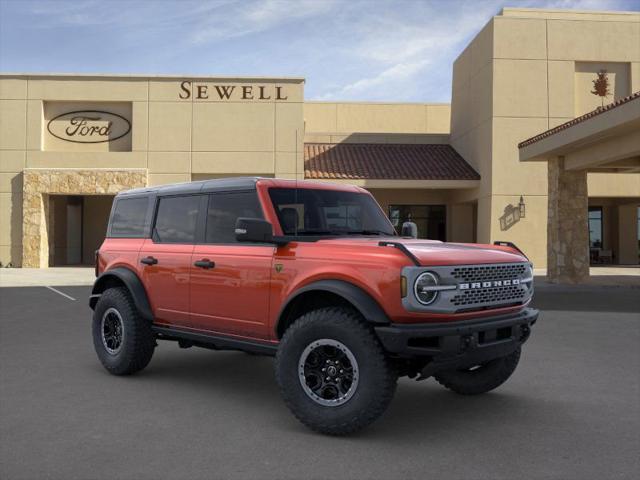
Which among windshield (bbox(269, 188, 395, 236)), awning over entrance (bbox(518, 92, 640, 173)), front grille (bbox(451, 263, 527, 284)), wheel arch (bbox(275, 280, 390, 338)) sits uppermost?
awning over entrance (bbox(518, 92, 640, 173))

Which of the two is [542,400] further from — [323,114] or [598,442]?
[323,114]

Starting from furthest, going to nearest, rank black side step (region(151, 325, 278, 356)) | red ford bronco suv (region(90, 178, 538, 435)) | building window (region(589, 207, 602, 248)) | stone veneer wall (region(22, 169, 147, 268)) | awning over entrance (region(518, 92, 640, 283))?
1. building window (region(589, 207, 602, 248))
2. stone veneer wall (region(22, 169, 147, 268))
3. awning over entrance (region(518, 92, 640, 283))
4. black side step (region(151, 325, 278, 356))
5. red ford bronco suv (region(90, 178, 538, 435))

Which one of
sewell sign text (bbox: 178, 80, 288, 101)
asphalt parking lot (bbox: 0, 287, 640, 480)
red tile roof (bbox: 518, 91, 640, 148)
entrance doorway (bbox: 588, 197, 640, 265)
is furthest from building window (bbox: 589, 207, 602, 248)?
asphalt parking lot (bbox: 0, 287, 640, 480)

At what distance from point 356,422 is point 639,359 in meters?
4.81

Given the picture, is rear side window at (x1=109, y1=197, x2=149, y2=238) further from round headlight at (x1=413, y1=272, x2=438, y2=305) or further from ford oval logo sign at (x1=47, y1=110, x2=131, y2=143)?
ford oval logo sign at (x1=47, y1=110, x2=131, y2=143)

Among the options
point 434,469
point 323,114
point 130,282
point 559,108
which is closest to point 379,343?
point 434,469

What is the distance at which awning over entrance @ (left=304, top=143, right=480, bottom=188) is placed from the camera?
86.0ft

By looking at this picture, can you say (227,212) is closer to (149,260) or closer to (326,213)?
(326,213)

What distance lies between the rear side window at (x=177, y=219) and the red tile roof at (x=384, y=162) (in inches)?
766

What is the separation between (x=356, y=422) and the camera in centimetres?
441

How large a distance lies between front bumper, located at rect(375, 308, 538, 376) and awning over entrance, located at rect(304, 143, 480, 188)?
21.3m

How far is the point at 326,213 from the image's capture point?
19.0 ft

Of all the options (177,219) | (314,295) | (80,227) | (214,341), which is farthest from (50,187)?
(314,295)

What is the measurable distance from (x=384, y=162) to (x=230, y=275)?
23123mm
